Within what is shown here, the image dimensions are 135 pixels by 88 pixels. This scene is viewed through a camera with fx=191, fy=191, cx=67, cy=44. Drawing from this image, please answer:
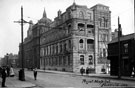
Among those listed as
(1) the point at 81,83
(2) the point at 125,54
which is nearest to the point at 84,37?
(2) the point at 125,54

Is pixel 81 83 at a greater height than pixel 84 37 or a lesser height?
lesser

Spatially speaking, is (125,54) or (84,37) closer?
(125,54)

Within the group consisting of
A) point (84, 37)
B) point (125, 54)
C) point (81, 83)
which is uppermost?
point (84, 37)

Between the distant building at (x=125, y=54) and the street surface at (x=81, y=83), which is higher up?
the distant building at (x=125, y=54)

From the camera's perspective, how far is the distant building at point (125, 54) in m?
29.3

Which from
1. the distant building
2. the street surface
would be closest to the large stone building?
the distant building

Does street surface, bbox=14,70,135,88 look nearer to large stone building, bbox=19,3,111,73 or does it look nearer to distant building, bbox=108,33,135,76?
distant building, bbox=108,33,135,76

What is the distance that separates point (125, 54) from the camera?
101ft

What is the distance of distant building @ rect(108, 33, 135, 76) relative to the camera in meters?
29.3

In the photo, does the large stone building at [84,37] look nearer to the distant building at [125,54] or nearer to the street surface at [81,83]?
the distant building at [125,54]

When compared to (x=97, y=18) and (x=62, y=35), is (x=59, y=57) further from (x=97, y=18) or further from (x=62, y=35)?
(x=97, y=18)

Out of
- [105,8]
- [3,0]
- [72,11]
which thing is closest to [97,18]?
[105,8]

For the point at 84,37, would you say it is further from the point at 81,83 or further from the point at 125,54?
the point at 81,83

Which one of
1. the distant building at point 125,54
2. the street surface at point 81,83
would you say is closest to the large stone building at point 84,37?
the distant building at point 125,54
